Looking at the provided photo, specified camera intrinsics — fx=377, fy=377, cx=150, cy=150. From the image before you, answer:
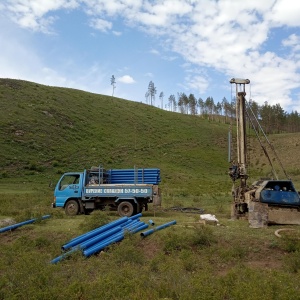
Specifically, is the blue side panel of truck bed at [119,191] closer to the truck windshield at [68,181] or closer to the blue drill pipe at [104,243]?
the truck windshield at [68,181]

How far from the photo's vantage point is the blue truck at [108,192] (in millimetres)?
17672

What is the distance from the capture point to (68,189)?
18.5 m

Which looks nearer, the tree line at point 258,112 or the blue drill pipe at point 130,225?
the blue drill pipe at point 130,225

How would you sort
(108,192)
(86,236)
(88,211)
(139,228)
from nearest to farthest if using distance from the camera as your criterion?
1. (86,236)
2. (139,228)
3. (108,192)
4. (88,211)

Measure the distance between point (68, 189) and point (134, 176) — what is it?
331 centimetres

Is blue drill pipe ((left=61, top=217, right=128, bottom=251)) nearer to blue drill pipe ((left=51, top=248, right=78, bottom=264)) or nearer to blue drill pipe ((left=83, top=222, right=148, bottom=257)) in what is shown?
blue drill pipe ((left=83, top=222, right=148, bottom=257))

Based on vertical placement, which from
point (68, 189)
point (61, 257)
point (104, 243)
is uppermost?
point (68, 189)

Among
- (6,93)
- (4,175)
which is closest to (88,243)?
(4,175)

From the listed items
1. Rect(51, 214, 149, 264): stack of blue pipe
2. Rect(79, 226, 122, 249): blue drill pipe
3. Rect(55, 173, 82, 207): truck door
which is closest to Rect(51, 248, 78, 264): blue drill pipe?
Rect(51, 214, 149, 264): stack of blue pipe

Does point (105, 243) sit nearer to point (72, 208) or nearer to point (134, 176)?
point (72, 208)

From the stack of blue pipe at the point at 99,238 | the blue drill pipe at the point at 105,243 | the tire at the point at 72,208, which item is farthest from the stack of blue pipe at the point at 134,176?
the blue drill pipe at the point at 105,243

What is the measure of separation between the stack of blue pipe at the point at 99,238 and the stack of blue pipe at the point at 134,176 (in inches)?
207

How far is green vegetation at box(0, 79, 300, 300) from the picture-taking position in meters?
6.99

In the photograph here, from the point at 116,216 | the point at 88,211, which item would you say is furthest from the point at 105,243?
the point at 88,211
